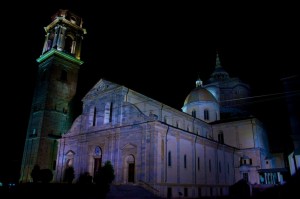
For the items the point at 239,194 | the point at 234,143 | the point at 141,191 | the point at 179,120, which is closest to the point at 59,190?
the point at 141,191

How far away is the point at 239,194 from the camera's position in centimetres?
1912

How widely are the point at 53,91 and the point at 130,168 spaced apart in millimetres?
19463

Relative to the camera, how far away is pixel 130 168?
2662 cm

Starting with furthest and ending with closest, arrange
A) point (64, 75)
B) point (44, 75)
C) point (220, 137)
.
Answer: point (220, 137), point (64, 75), point (44, 75)

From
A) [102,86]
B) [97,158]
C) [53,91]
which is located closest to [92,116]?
[102,86]

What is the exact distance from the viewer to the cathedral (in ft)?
85.9

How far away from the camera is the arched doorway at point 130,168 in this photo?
26203 millimetres

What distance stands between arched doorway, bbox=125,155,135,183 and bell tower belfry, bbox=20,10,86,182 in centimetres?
1524

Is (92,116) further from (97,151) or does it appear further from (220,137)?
(220,137)

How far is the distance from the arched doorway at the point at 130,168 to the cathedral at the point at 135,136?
0.33ft

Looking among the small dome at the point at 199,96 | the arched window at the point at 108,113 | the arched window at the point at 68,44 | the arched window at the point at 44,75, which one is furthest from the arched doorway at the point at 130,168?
the arched window at the point at 68,44

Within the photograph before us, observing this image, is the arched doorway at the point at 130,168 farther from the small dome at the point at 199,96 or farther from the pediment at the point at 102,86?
the small dome at the point at 199,96

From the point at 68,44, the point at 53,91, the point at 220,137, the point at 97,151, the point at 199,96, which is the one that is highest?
the point at 68,44

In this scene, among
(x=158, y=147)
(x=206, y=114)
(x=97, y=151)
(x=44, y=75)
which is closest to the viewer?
(x=158, y=147)
